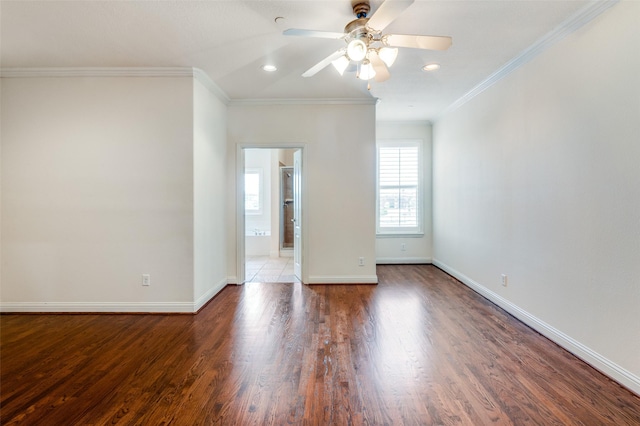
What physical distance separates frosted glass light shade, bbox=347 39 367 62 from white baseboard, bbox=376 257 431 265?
14.0 ft

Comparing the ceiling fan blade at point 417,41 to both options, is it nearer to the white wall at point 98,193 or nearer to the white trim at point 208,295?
the white wall at point 98,193

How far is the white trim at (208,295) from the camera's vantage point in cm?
338

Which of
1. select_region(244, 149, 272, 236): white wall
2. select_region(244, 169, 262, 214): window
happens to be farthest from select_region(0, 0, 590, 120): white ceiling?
select_region(244, 169, 262, 214): window

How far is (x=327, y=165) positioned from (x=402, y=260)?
2.60 meters

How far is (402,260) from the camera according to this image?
580 centimetres

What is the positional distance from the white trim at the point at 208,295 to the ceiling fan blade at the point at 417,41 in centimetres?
315

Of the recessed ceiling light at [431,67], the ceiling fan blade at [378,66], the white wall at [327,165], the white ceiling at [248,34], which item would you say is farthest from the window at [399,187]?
the ceiling fan blade at [378,66]

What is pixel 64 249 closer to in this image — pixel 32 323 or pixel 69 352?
pixel 32 323

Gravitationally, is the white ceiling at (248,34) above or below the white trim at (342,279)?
above

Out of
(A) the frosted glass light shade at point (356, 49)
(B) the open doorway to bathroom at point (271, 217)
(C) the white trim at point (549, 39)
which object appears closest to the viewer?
(A) the frosted glass light shade at point (356, 49)

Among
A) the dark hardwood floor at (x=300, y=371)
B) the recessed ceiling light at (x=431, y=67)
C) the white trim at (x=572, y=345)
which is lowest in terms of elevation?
the dark hardwood floor at (x=300, y=371)

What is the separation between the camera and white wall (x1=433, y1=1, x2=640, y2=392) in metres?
1.99

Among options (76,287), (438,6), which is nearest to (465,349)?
(438,6)

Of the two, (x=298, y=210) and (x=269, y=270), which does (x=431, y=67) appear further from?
(x=269, y=270)
